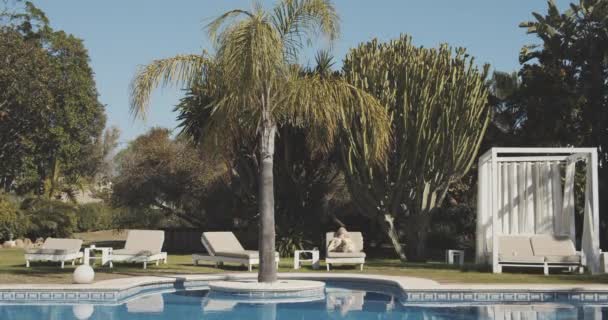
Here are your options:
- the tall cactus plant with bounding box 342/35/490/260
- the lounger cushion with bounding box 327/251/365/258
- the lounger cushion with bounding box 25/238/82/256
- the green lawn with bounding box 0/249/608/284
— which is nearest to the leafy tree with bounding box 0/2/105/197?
the green lawn with bounding box 0/249/608/284

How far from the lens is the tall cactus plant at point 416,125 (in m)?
18.8

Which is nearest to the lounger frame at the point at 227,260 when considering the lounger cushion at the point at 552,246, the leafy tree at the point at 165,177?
the lounger cushion at the point at 552,246

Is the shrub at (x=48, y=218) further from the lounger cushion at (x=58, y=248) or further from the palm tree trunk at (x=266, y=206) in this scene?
the palm tree trunk at (x=266, y=206)

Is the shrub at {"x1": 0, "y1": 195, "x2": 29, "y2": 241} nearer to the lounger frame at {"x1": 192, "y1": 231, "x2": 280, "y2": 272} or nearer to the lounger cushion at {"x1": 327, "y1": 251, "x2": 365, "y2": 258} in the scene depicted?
the lounger frame at {"x1": 192, "y1": 231, "x2": 280, "y2": 272}

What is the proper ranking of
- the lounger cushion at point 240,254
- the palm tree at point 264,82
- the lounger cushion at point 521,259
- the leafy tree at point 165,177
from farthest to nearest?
1. the leafy tree at point 165,177
2. the lounger cushion at point 240,254
3. the lounger cushion at point 521,259
4. the palm tree at point 264,82

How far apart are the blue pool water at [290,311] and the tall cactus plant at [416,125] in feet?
25.2

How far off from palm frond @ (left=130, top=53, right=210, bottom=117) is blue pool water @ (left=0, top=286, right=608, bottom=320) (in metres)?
3.27

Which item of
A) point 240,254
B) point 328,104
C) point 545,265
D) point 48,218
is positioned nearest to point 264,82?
point 328,104

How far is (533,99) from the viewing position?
21.5 m

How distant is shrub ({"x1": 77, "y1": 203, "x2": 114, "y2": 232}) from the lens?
35.8 meters

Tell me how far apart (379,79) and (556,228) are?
545cm

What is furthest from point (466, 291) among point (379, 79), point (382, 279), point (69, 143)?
point (69, 143)

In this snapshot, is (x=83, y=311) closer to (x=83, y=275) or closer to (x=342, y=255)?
(x=83, y=275)

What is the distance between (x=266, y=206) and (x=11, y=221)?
668 inches
